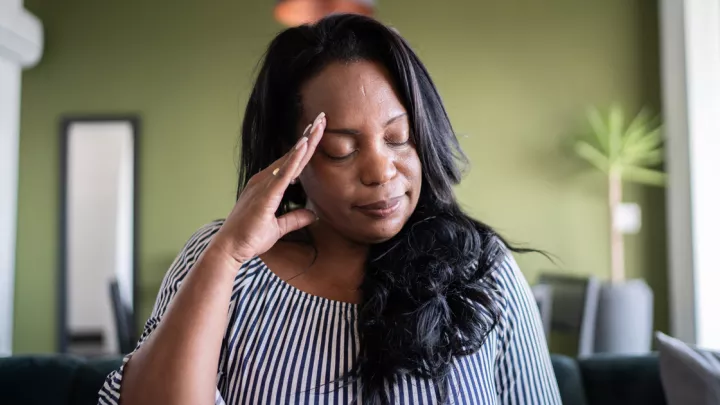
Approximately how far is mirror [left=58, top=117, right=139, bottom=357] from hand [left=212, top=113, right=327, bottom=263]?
3419 millimetres

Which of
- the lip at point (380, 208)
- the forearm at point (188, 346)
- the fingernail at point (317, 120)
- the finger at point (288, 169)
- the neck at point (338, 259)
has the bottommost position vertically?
the forearm at point (188, 346)

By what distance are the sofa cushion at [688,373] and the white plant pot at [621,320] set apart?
88.5 inches

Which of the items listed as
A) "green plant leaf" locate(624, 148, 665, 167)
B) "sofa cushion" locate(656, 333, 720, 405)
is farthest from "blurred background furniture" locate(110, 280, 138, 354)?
"green plant leaf" locate(624, 148, 665, 167)

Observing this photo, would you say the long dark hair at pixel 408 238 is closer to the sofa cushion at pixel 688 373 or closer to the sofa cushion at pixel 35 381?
the sofa cushion at pixel 688 373

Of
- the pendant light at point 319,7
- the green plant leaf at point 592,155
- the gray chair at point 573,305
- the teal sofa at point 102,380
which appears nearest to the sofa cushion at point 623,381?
the teal sofa at point 102,380

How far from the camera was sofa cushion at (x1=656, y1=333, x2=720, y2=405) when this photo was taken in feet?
3.24

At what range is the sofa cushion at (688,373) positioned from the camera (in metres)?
0.99

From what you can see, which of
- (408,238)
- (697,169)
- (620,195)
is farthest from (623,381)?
(620,195)

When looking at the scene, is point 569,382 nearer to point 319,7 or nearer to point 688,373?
point 688,373

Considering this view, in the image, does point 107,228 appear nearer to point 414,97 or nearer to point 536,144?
point 536,144

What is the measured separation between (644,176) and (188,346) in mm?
3641

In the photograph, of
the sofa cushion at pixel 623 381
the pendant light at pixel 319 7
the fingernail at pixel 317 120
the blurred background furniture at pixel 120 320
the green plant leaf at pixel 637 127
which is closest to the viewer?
the fingernail at pixel 317 120

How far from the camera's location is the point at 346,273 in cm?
104

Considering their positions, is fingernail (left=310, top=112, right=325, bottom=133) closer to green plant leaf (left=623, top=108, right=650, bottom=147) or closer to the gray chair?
the gray chair
